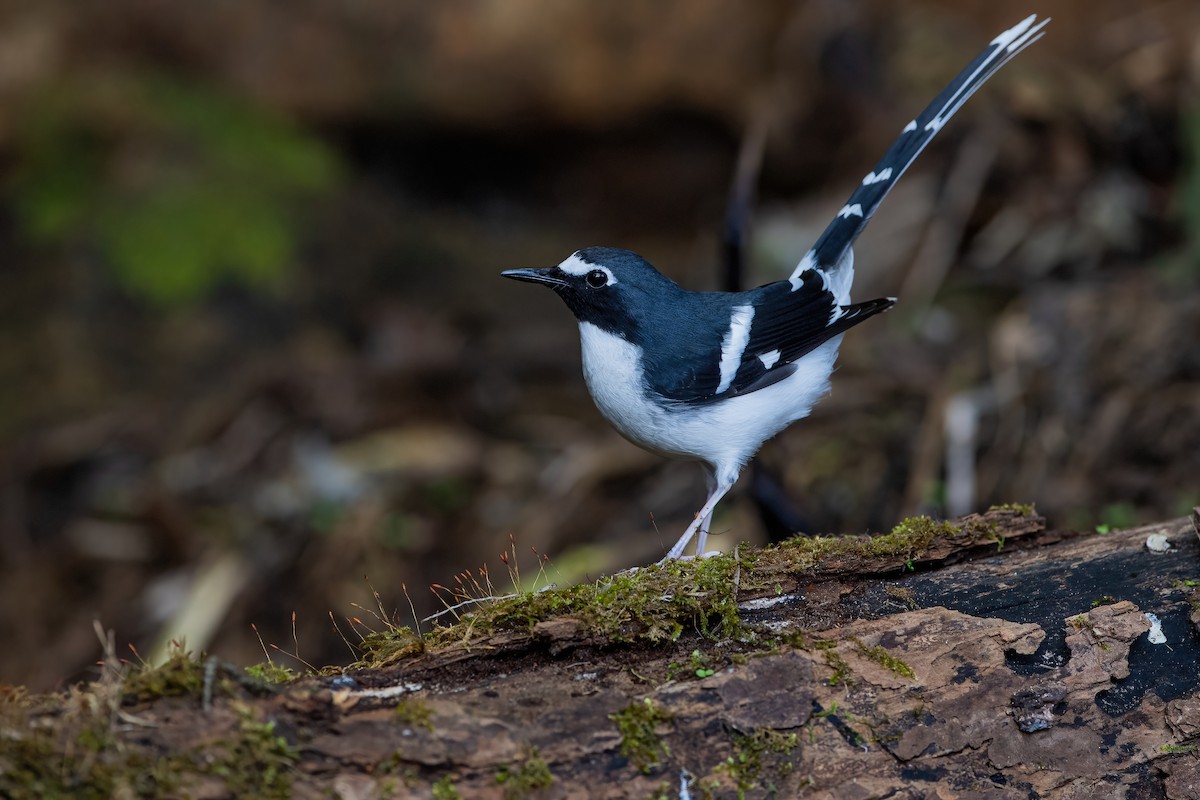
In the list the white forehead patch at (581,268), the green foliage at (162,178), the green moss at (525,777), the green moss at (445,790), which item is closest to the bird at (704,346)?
the white forehead patch at (581,268)

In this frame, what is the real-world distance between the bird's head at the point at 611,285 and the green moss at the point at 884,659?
5.92 feet

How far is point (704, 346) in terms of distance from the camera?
Result: 467cm

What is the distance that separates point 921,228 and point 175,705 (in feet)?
25.1

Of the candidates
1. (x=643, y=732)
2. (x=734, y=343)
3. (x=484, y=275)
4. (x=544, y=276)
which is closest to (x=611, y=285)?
(x=544, y=276)

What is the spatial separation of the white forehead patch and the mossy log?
1.41 meters

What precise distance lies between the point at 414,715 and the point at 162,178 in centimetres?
678

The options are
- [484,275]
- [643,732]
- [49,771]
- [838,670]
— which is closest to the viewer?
[49,771]

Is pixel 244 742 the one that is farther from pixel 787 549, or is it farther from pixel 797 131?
pixel 797 131

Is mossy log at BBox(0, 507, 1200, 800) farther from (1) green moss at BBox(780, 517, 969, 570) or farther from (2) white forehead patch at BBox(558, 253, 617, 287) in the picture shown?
(2) white forehead patch at BBox(558, 253, 617, 287)

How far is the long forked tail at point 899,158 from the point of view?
495 centimetres

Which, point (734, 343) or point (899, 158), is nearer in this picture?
point (734, 343)

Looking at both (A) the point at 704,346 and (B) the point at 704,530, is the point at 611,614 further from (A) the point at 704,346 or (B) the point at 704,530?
(A) the point at 704,346

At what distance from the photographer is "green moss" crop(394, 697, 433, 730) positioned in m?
2.89

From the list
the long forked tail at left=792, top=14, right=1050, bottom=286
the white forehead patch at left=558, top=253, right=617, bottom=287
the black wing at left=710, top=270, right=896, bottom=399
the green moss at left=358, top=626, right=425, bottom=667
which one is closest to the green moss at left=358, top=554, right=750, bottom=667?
the green moss at left=358, top=626, right=425, bottom=667
